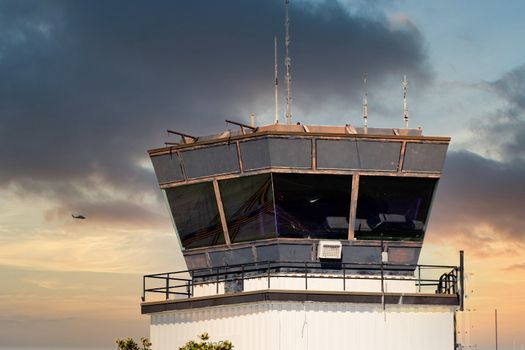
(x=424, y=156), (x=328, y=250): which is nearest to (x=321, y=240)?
(x=328, y=250)

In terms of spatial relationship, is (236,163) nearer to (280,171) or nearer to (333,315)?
(280,171)

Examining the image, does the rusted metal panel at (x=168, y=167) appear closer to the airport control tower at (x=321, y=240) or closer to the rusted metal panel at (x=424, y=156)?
the airport control tower at (x=321, y=240)

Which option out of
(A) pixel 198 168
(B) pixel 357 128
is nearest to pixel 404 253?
(B) pixel 357 128

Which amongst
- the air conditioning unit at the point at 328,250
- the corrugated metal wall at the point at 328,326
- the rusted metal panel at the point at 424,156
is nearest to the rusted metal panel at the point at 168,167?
the corrugated metal wall at the point at 328,326

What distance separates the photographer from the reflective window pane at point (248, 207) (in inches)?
1882

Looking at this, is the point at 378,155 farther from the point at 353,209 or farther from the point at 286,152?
the point at 286,152

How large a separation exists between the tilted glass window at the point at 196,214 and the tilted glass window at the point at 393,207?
5.38m

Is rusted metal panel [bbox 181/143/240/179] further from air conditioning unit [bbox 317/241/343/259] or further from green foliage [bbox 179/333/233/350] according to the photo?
green foliage [bbox 179/333/233/350]

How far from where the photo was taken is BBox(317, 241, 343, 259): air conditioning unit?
47.5m

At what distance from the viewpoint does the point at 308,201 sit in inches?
1875

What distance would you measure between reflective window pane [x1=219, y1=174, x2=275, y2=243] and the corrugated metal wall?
2.78 meters

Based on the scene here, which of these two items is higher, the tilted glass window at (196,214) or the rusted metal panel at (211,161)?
the rusted metal panel at (211,161)

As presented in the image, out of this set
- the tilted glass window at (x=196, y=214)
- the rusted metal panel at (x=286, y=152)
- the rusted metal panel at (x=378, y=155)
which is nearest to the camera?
the rusted metal panel at (x=286, y=152)

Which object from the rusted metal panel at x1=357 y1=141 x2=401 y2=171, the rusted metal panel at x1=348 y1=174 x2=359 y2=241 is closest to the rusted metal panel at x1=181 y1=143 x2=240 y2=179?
the rusted metal panel at x1=348 y1=174 x2=359 y2=241
